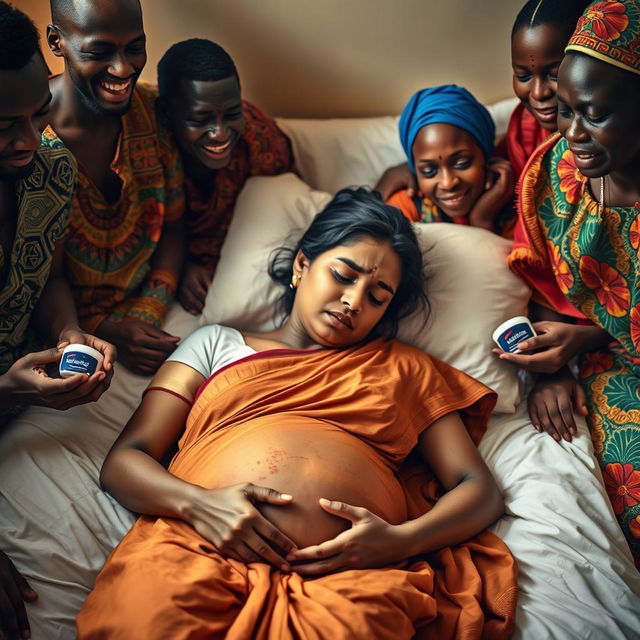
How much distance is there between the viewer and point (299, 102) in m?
2.73

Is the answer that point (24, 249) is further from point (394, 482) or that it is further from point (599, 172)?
point (599, 172)

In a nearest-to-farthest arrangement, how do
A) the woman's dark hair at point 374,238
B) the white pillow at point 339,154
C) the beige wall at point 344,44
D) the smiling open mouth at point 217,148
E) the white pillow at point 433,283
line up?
1. the woman's dark hair at point 374,238
2. the white pillow at point 433,283
3. the smiling open mouth at point 217,148
4. the beige wall at point 344,44
5. the white pillow at point 339,154

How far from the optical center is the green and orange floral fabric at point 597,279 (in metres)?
1.76

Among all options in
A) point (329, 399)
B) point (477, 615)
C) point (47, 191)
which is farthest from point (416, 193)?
point (477, 615)

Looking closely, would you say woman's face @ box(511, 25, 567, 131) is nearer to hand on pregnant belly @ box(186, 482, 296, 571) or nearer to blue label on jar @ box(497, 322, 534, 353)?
blue label on jar @ box(497, 322, 534, 353)

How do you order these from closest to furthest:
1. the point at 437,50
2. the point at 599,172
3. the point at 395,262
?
the point at 599,172 → the point at 395,262 → the point at 437,50

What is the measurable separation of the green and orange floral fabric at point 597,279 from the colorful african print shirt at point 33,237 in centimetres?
123

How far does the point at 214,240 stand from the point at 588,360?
48.8 inches

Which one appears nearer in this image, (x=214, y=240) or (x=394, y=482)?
(x=394, y=482)

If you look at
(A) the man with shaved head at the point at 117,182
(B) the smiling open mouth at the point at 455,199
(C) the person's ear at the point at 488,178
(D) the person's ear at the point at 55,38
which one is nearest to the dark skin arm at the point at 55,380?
(A) the man with shaved head at the point at 117,182

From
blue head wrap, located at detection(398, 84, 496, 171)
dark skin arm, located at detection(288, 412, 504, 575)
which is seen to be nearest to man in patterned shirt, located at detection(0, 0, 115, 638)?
dark skin arm, located at detection(288, 412, 504, 575)

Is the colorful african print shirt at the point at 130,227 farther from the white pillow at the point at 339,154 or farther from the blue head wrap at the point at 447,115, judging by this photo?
the blue head wrap at the point at 447,115

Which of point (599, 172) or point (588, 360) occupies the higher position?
point (599, 172)

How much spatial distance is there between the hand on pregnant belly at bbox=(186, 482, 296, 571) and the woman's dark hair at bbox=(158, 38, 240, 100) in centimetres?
118
